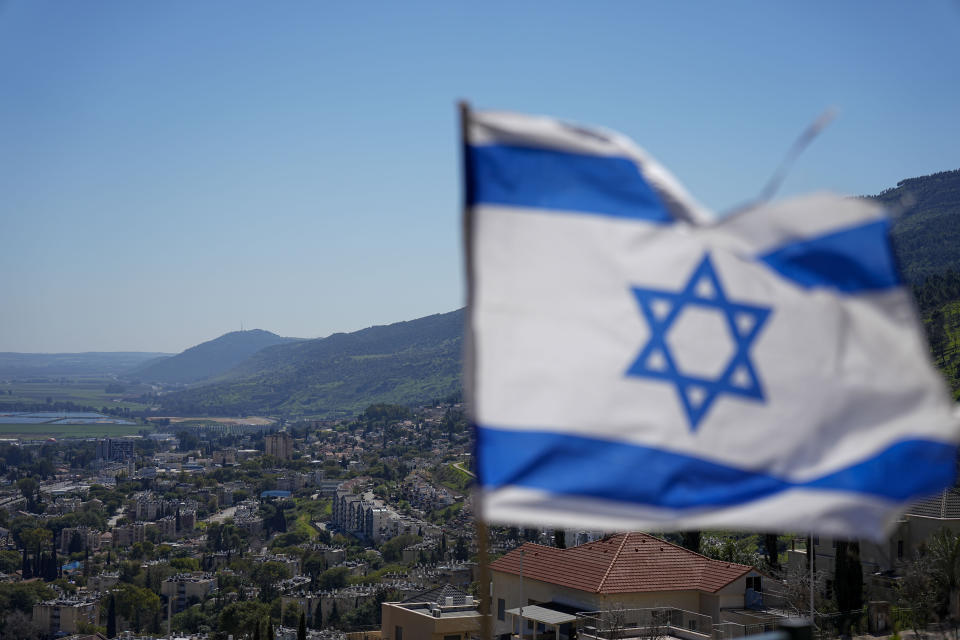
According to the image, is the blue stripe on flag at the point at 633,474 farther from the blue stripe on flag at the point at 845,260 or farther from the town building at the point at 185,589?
the town building at the point at 185,589

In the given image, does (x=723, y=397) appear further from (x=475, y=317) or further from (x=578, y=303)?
(x=475, y=317)

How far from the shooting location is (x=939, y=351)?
8969 cm

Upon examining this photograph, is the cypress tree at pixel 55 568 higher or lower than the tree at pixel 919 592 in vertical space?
lower

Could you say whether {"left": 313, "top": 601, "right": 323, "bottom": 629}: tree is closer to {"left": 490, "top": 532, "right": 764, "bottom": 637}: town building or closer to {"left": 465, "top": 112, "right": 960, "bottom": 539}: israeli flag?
{"left": 490, "top": 532, "right": 764, "bottom": 637}: town building

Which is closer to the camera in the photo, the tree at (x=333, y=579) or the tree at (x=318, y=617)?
the tree at (x=318, y=617)

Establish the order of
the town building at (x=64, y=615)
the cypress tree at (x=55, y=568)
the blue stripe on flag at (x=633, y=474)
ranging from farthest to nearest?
the cypress tree at (x=55, y=568) < the town building at (x=64, y=615) < the blue stripe on flag at (x=633, y=474)

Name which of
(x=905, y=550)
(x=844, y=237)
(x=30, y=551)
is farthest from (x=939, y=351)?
(x=30, y=551)

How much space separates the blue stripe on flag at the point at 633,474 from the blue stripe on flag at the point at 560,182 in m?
1.19

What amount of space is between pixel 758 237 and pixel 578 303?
3.34 feet

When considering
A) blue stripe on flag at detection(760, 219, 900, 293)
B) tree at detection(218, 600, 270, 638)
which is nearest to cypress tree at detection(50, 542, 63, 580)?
tree at detection(218, 600, 270, 638)

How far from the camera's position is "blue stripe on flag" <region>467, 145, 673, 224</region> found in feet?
16.1

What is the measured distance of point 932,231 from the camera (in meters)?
167

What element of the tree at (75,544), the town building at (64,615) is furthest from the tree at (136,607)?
the tree at (75,544)

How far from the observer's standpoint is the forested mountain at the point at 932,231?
500ft
